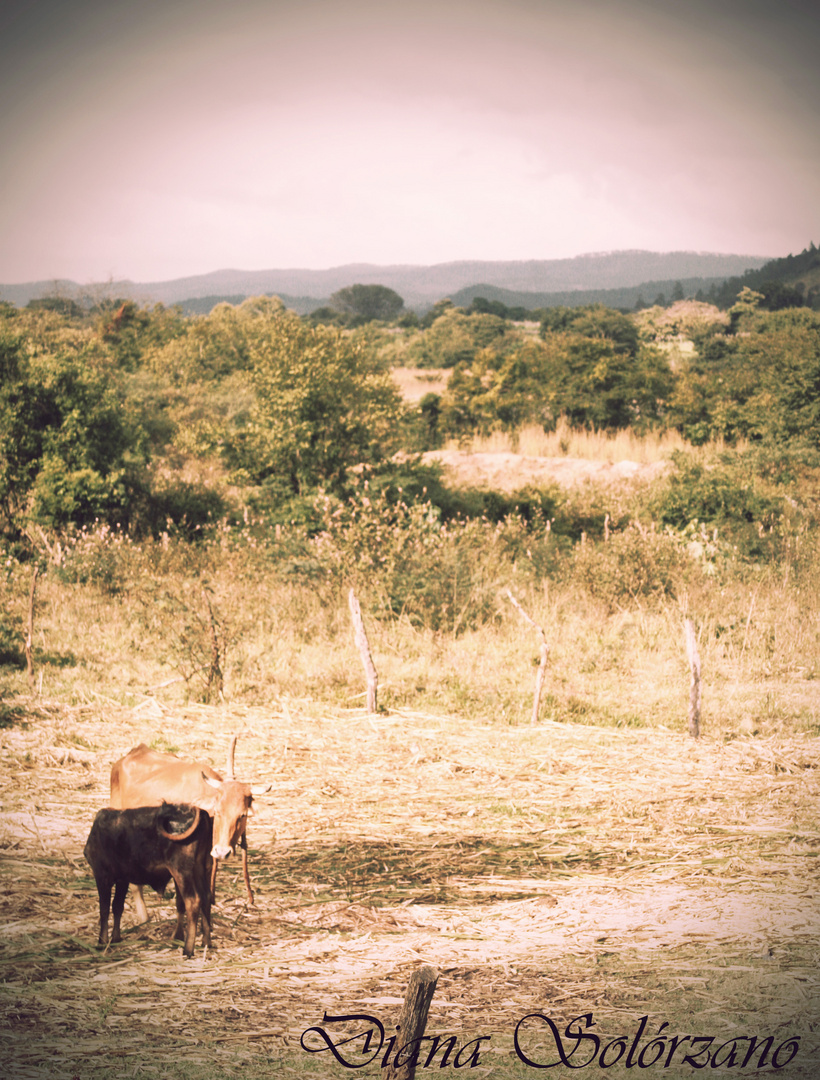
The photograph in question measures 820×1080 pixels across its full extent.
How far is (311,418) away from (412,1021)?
36.2 ft

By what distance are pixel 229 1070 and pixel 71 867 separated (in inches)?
76.6

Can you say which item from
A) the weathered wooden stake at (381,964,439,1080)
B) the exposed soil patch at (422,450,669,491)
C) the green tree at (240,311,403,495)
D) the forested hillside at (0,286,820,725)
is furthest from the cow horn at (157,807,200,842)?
the exposed soil patch at (422,450,669,491)

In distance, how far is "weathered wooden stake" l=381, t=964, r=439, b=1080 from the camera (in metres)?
2.38

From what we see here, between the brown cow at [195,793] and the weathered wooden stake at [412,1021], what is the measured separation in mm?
1128

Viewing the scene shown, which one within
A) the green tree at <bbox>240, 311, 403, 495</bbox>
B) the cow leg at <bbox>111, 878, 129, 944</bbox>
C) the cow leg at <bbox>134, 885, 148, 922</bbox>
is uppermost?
the green tree at <bbox>240, 311, 403, 495</bbox>

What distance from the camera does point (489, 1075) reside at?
284 cm

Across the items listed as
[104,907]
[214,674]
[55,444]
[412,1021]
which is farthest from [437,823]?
[55,444]

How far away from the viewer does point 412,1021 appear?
8.00 ft

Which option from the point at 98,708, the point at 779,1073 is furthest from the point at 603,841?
the point at 98,708

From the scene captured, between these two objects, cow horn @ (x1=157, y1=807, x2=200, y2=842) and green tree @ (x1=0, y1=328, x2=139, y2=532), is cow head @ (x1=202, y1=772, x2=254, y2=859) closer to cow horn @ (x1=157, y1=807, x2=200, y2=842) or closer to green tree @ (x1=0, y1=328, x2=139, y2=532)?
cow horn @ (x1=157, y1=807, x2=200, y2=842)

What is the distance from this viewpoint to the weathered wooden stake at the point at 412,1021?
93.7 inches

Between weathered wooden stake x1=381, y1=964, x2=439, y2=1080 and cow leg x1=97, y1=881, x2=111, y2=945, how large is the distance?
4.75ft

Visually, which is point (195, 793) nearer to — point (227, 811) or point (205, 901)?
point (227, 811)

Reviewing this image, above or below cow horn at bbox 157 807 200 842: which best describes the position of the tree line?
above
